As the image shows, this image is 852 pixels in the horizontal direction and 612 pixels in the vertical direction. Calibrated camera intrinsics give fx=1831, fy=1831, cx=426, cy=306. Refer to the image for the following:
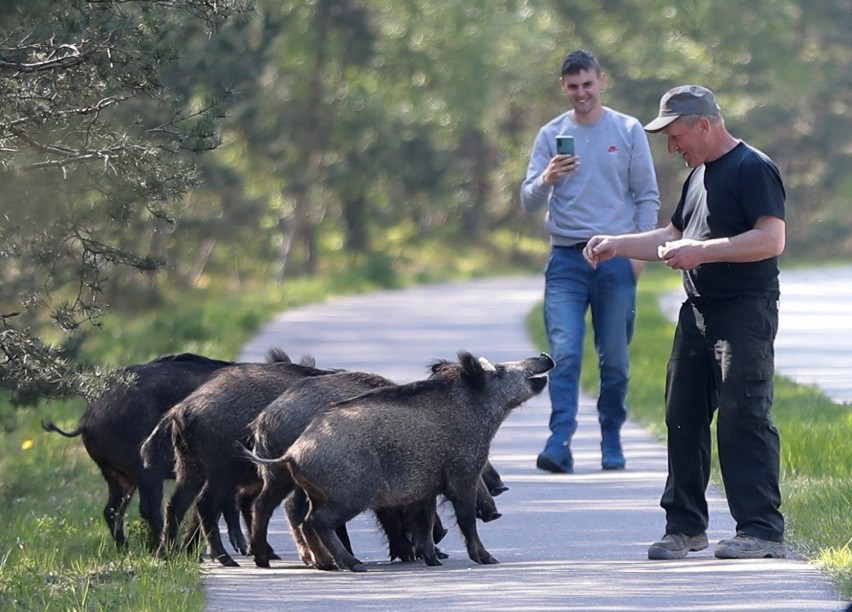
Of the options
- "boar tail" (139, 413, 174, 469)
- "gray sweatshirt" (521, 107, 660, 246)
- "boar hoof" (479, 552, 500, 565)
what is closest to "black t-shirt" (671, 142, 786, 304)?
"boar hoof" (479, 552, 500, 565)

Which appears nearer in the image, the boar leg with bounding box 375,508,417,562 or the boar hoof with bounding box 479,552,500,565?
the boar hoof with bounding box 479,552,500,565

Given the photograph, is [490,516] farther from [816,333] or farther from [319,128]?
[319,128]

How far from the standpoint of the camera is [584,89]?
37.8 feet

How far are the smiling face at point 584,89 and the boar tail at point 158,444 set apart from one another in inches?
150

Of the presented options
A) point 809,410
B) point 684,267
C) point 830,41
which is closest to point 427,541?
point 684,267

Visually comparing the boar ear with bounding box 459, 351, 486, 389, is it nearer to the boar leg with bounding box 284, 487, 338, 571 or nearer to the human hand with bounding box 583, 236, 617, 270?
the human hand with bounding box 583, 236, 617, 270

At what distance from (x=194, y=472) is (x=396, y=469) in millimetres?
1150

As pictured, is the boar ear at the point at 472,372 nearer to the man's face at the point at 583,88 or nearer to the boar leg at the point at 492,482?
the boar leg at the point at 492,482

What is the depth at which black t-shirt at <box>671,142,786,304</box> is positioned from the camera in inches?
328

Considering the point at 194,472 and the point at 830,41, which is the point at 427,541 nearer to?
the point at 194,472

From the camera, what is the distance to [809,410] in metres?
14.1

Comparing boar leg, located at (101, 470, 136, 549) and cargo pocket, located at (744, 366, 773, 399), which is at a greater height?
cargo pocket, located at (744, 366, 773, 399)

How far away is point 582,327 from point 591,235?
599 millimetres

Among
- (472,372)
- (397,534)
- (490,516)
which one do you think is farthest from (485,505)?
(472,372)
